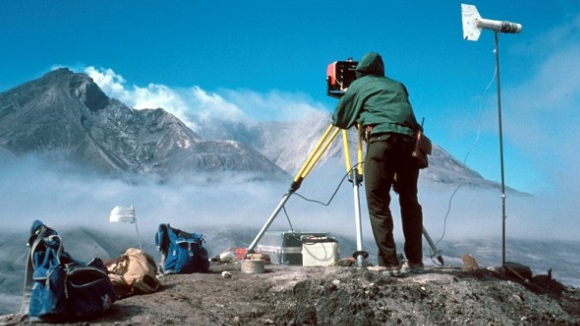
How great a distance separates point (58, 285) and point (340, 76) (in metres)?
3.94

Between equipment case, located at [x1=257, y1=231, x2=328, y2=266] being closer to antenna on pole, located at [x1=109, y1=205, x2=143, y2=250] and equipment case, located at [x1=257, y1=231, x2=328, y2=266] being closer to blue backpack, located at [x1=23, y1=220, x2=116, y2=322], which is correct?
antenna on pole, located at [x1=109, y1=205, x2=143, y2=250]

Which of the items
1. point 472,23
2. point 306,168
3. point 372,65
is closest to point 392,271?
point 306,168

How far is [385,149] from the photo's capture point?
4.59 metres

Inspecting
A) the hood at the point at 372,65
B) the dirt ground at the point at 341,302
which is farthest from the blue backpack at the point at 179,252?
the hood at the point at 372,65

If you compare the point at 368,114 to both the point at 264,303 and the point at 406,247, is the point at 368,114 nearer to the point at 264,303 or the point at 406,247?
the point at 406,247

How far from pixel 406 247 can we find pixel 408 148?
1.07 meters

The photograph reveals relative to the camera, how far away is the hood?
508 cm

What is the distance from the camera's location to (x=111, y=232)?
537 feet

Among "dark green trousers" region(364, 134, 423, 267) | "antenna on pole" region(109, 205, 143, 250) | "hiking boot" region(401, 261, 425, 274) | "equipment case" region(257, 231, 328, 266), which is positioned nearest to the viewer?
"dark green trousers" region(364, 134, 423, 267)

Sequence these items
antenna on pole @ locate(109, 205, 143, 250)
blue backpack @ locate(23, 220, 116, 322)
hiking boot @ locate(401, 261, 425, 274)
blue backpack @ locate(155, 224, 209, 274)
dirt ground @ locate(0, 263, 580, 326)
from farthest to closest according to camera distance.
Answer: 1. antenna on pole @ locate(109, 205, 143, 250)
2. blue backpack @ locate(155, 224, 209, 274)
3. hiking boot @ locate(401, 261, 425, 274)
4. dirt ground @ locate(0, 263, 580, 326)
5. blue backpack @ locate(23, 220, 116, 322)

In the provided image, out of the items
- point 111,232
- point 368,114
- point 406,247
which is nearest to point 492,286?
point 406,247

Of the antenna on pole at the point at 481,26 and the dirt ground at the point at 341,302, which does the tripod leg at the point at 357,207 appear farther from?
the antenna on pole at the point at 481,26

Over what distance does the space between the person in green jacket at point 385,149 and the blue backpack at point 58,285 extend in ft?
7.90

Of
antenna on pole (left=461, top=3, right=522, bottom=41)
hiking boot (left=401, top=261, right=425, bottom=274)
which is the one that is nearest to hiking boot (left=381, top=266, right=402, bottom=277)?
hiking boot (left=401, top=261, right=425, bottom=274)
